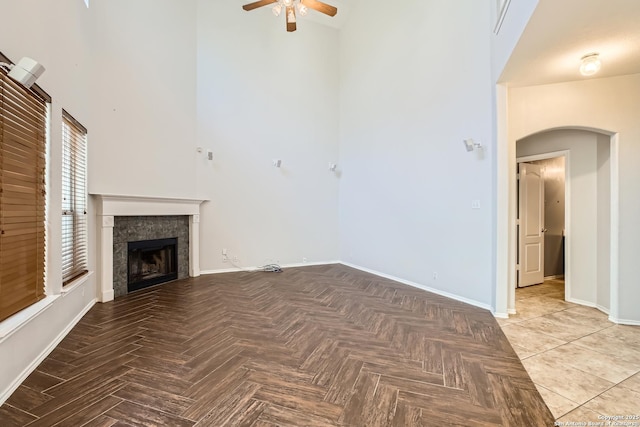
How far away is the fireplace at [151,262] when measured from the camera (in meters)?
4.32

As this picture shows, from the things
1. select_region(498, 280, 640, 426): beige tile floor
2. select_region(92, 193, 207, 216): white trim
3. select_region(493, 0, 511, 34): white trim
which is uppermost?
select_region(493, 0, 511, 34): white trim

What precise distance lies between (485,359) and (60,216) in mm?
4076

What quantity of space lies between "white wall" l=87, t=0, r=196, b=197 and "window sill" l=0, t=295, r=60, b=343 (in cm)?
185

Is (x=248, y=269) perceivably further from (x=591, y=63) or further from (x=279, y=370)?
(x=591, y=63)

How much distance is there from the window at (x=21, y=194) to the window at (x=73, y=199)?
63 cm

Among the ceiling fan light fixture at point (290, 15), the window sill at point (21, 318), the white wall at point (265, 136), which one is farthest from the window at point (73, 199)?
the ceiling fan light fixture at point (290, 15)

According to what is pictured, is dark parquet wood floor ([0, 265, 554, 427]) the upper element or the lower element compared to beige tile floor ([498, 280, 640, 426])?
upper

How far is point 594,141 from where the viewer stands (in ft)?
12.5

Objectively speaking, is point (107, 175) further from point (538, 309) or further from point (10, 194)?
point (538, 309)

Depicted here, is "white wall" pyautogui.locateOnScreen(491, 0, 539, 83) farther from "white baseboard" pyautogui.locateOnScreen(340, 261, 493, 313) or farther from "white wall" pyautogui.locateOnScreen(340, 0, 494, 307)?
"white baseboard" pyautogui.locateOnScreen(340, 261, 493, 313)

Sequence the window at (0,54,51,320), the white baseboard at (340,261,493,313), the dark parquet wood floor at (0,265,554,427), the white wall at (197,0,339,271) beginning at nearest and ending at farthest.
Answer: the dark parquet wood floor at (0,265,554,427)
the window at (0,54,51,320)
the white baseboard at (340,261,493,313)
the white wall at (197,0,339,271)

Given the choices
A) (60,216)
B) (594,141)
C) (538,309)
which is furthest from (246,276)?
(594,141)

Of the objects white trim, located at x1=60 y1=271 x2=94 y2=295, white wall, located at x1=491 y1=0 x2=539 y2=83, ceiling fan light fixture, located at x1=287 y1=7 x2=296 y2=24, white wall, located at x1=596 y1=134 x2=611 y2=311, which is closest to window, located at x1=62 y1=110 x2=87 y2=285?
white trim, located at x1=60 y1=271 x2=94 y2=295

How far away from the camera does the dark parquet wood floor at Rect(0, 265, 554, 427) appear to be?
5.60ft
